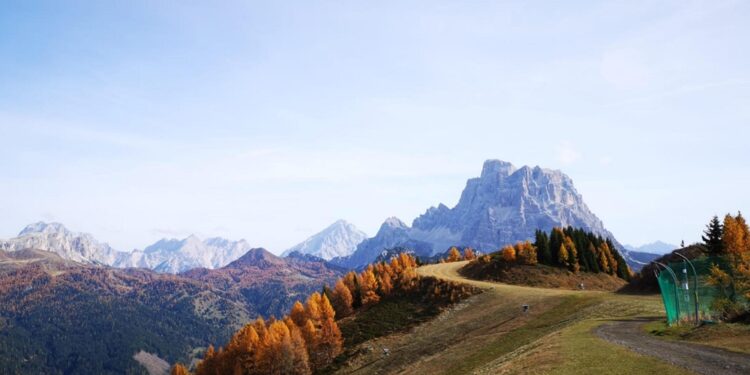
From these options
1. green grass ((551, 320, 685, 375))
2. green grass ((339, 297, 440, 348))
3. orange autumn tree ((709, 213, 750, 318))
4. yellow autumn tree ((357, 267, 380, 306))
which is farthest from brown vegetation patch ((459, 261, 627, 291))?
green grass ((551, 320, 685, 375))

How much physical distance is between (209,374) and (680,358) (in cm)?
14465

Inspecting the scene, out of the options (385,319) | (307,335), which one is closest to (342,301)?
(307,335)

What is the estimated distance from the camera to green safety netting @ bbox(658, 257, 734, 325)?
43.5m

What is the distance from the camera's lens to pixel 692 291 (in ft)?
149

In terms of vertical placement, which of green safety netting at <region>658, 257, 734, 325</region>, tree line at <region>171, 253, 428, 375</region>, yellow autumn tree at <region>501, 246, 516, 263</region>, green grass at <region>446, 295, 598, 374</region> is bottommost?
tree line at <region>171, 253, 428, 375</region>

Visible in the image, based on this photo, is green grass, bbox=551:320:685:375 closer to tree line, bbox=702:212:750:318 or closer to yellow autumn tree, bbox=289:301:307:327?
tree line, bbox=702:212:750:318

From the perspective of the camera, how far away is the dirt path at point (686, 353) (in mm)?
29009

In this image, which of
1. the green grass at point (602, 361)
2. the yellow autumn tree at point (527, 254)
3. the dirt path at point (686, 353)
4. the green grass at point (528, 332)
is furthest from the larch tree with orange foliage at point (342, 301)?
the green grass at point (602, 361)

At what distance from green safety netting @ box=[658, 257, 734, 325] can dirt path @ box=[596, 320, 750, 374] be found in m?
4.69

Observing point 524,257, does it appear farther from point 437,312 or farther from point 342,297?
point 342,297

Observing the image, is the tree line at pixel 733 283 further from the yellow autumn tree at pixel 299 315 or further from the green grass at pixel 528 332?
the yellow autumn tree at pixel 299 315

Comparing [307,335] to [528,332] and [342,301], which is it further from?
[528,332]

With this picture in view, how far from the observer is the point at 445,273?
14250 cm

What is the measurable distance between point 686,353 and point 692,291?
47.7 feet
